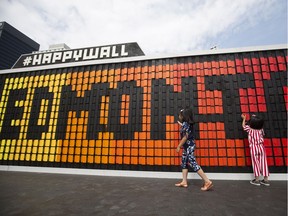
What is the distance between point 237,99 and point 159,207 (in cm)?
382

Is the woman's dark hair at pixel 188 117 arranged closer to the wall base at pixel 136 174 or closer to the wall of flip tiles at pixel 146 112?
the wall of flip tiles at pixel 146 112

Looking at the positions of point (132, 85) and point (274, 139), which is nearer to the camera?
point (274, 139)

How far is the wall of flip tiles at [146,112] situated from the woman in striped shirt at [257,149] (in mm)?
401

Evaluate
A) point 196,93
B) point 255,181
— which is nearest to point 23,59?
point 196,93

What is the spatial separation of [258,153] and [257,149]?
0.09 m

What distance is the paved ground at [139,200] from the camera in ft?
7.52

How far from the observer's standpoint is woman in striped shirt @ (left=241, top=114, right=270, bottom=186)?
156 inches

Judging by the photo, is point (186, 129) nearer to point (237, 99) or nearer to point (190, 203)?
point (190, 203)

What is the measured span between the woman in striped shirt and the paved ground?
0.36 m

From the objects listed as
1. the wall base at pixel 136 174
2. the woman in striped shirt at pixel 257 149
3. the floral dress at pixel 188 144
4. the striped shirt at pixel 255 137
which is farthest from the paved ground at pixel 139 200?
the striped shirt at pixel 255 137

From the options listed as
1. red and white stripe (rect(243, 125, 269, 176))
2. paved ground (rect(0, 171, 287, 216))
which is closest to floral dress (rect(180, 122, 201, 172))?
paved ground (rect(0, 171, 287, 216))

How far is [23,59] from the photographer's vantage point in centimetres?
997

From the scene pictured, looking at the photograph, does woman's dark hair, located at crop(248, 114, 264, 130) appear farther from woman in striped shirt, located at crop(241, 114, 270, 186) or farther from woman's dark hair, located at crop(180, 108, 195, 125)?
woman's dark hair, located at crop(180, 108, 195, 125)

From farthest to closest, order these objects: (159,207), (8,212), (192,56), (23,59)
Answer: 1. (23,59)
2. (192,56)
3. (159,207)
4. (8,212)
